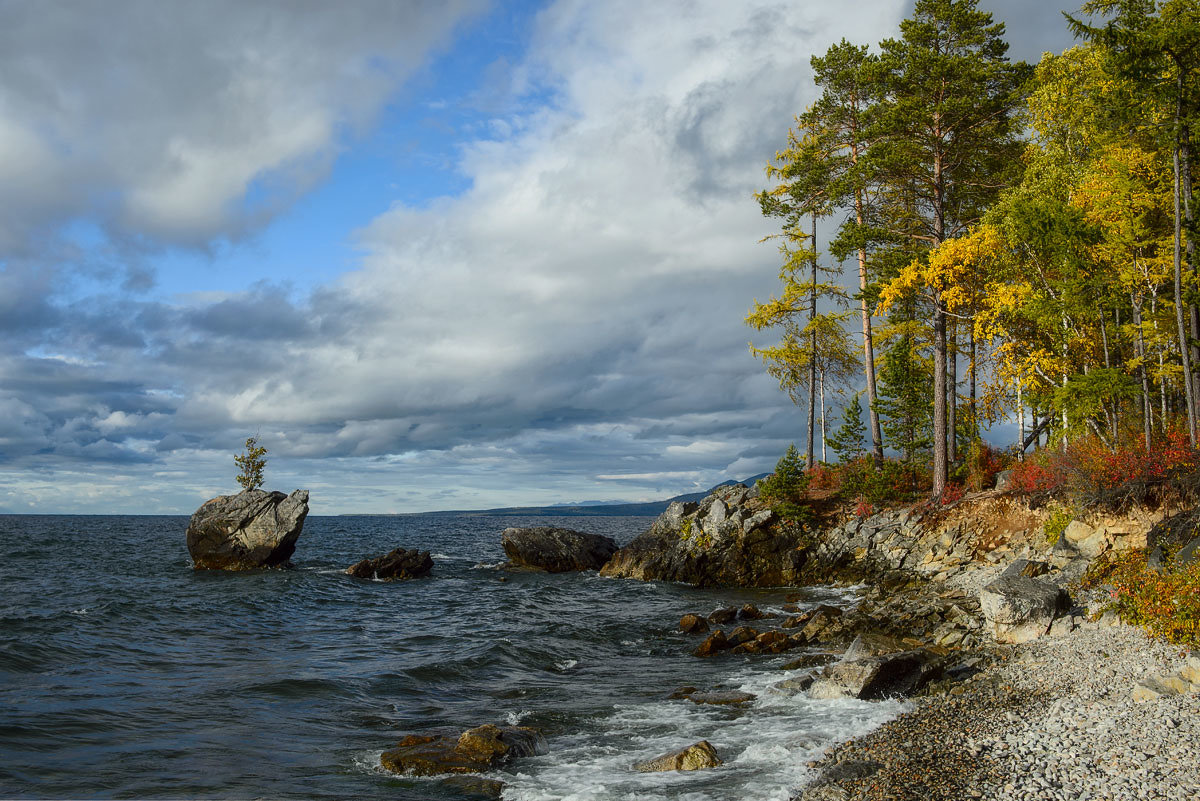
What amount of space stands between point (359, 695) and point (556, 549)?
95.3 ft

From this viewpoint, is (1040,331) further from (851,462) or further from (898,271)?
(851,462)

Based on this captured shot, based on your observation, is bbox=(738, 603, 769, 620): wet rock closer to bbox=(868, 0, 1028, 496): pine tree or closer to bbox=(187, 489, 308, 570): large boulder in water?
bbox=(868, 0, 1028, 496): pine tree

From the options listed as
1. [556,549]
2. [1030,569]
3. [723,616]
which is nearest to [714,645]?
[723,616]

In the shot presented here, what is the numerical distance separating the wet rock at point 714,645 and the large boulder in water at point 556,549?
2503 centimetres

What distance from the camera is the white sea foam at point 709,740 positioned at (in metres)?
10.5

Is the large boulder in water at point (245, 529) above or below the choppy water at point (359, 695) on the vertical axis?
above

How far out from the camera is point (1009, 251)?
2711cm

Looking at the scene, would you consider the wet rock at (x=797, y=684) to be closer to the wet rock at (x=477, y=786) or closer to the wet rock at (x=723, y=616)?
the wet rock at (x=477, y=786)

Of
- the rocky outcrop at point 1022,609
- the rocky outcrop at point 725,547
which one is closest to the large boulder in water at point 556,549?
the rocky outcrop at point 725,547

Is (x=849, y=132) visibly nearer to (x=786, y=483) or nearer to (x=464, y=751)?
(x=786, y=483)

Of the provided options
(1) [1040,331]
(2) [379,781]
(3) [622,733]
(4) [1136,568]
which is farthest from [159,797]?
(1) [1040,331]

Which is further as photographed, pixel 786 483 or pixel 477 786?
pixel 786 483

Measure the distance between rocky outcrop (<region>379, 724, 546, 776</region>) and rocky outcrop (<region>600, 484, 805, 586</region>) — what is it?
22609 millimetres

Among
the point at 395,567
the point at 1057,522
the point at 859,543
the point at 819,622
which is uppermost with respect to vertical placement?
the point at 1057,522
